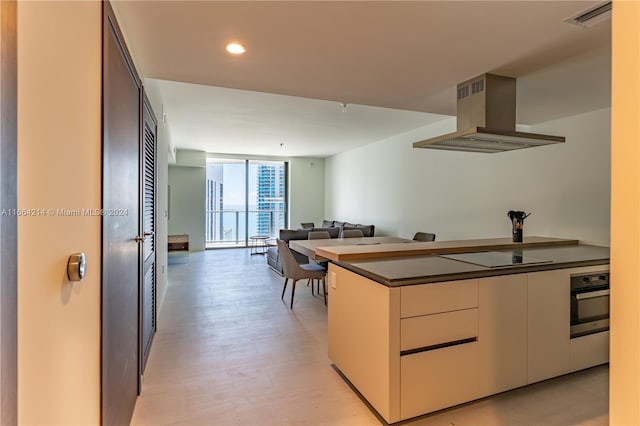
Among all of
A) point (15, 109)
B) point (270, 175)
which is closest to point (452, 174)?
point (15, 109)

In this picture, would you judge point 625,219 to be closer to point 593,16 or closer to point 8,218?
point 8,218

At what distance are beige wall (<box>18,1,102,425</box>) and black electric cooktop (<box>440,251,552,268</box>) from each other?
2189 millimetres

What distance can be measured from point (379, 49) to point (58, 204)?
6.76 ft

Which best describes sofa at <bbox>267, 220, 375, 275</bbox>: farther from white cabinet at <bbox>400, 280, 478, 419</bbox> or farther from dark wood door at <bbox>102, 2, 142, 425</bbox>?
white cabinet at <bbox>400, 280, 478, 419</bbox>

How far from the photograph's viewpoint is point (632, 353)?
2.19 ft

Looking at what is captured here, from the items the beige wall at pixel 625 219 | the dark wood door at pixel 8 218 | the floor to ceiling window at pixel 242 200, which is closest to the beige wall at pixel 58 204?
the dark wood door at pixel 8 218

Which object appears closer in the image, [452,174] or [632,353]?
[632,353]

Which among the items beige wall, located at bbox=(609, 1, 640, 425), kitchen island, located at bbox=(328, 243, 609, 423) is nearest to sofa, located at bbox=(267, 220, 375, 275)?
kitchen island, located at bbox=(328, 243, 609, 423)

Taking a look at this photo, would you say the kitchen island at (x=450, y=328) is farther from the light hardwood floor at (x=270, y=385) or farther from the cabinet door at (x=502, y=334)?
the light hardwood floor at (x=270, y=385)

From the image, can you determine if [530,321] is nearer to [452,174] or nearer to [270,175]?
[452,174]

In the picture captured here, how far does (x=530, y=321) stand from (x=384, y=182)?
16.3ft

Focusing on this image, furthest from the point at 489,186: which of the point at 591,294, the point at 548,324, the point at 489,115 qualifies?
the point at 548,324

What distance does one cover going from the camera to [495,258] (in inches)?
97.9

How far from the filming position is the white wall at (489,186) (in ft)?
11.5
